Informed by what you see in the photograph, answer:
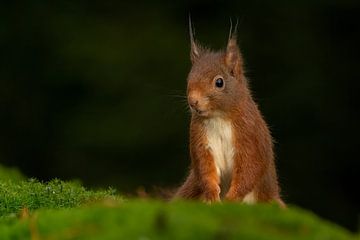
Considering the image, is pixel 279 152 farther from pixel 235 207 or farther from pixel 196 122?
pixel 235 207

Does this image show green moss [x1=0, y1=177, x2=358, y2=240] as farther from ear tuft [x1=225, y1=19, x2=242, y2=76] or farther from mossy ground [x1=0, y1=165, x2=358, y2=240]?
ear tuft [x1=225, y1=19, x2=242, y2=76]

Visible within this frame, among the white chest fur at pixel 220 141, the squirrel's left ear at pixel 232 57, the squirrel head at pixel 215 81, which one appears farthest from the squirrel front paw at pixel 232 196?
the squirrel's left ear at pixel 232 57

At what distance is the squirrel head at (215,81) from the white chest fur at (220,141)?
68 mm

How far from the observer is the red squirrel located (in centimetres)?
645

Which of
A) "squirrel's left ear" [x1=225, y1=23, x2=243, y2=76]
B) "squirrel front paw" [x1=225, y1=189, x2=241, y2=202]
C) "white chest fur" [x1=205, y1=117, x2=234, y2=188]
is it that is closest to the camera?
"squirrel front paw" [x1=225, y1=189, x2=241, y2=202]

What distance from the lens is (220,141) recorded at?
649 cm

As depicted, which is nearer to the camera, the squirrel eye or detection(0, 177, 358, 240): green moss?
detection(0, 177, 358, 240): green moss

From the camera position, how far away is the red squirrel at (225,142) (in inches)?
254

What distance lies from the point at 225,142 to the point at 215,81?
47 centimetres

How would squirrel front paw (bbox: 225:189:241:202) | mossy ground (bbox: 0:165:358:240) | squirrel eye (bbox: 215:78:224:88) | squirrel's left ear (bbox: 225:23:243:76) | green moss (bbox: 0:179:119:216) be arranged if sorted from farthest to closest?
squirrel's left ear (bbox: 225:23:243:76) < squirrel eye (bbox: 215:78:224:88) < squirrel front paw (bbox: 225:189:241:202) < green moss (bbox: 0:179:119:216) < mossy ground (bbox: 0:165:358:240)

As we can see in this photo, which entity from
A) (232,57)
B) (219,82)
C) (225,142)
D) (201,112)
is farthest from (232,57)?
(225,142)

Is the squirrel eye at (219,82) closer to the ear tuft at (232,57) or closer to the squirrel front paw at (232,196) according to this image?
the ear tuft at (232,57)

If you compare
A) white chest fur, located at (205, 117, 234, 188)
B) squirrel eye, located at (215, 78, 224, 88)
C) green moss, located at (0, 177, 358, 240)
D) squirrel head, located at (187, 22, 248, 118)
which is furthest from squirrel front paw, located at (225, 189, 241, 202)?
green moss, located at (0, 177, 358, 240)

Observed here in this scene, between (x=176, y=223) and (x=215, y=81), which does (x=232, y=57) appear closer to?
(x=215, y=81)
